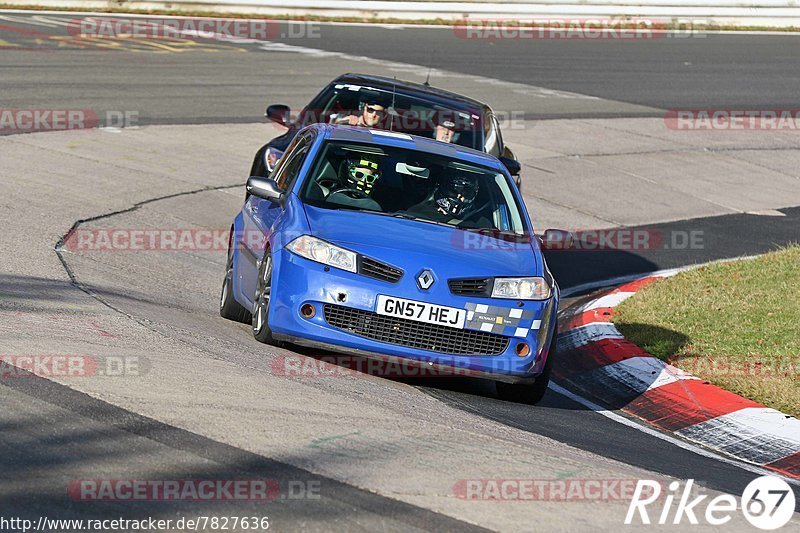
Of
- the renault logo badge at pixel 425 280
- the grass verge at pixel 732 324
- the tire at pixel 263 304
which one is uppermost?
the renault logo badge at pixel 425 280

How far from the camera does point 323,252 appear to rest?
7777 millimetres

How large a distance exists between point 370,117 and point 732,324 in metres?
3.81

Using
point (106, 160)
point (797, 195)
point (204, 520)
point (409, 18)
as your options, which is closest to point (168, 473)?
point (204, 520)

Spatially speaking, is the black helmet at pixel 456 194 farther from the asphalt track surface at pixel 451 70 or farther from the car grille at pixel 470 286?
the asphalt track surface at pixel 451 70

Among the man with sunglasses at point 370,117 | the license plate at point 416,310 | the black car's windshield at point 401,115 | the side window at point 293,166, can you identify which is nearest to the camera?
the license plate at point 416,310

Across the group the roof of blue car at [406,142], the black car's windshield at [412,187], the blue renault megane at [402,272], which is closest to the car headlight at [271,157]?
the roof of blue car at [406,142]

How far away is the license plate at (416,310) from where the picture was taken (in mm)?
7594

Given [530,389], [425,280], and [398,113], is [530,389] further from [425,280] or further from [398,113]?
[398,113]

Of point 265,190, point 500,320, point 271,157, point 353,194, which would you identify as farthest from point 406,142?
point 271,157

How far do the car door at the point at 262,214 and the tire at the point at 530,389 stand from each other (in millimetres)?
1788

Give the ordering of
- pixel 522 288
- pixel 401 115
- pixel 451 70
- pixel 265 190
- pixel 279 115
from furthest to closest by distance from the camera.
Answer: pixel 451 70 → pixel 279 115 → pixel 401 115 → pixel 265 190 → pixel 522 288

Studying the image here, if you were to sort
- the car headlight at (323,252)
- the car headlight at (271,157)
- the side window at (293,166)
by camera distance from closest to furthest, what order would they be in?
the car headlight at (323,252) < the side window at (293,166) < the car headlight at (271,157)

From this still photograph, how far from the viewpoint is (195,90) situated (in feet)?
69.6

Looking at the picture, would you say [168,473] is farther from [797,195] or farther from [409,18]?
[409,18]
